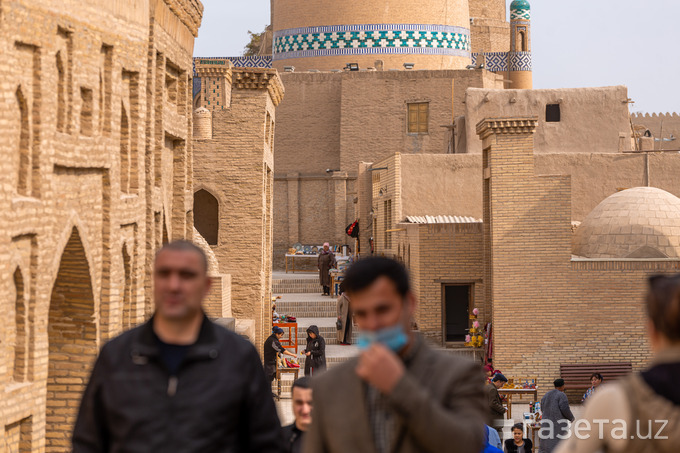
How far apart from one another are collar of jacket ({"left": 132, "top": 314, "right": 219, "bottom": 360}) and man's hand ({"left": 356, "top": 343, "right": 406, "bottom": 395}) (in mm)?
588

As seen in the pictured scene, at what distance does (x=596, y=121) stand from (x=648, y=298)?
23167mm

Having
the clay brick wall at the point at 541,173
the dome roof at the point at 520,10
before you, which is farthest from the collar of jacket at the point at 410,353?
the dome roof at the point at 520,10

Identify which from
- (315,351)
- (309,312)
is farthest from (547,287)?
(309,312)

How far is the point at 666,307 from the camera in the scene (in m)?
2.76

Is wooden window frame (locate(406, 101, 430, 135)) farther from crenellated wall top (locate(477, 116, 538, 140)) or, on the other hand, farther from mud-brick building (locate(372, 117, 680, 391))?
crenellated wall top (locate(477, 116, 538, 140))

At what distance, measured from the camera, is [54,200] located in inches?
321

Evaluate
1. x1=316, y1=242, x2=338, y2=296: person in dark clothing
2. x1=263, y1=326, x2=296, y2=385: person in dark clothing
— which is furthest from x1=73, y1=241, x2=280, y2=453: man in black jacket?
x1=316, y1=242, x2=338, y2=296: person in dark clothing

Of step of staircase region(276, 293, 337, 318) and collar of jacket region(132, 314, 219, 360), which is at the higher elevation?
collar of jacket region(132, 314, 219, 360)

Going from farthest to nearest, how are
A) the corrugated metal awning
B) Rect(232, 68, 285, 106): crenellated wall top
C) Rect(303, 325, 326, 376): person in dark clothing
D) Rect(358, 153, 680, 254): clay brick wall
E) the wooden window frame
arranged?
the wooden window frame < the corrugated metal awning < Rect(358, 153, 680, 254): clay brick wall < Rect(232, 68, 285, 106): crenellated wall top < Rect(303, 325, 326, 376): person in dark clothing

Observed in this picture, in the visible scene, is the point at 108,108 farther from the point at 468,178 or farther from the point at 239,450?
the point at 468,178

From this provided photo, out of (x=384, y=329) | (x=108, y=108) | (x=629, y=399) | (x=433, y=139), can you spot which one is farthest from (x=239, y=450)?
(x=433, y=139)

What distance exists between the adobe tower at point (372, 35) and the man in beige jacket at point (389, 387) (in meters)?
33.4

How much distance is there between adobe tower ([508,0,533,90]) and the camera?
124 ft

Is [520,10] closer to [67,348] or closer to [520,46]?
[520,46]
